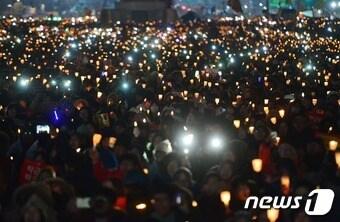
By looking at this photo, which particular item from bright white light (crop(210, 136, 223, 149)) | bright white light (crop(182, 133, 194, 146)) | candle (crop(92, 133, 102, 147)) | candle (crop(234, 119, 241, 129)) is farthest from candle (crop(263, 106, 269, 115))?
candle (crop(92, 133, 102, 147))

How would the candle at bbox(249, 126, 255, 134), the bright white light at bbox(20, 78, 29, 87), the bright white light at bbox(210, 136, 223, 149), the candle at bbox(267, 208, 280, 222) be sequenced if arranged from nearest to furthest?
A: the candle at bbox(267, 208, 280, 222), the bright white light at bbox(210, 136, 223, 149), the candle at bbox(249, 126, 255, 134), the bright white light at bbox(20, 78, 29, 87)

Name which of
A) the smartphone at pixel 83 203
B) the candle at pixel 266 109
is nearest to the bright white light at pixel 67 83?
the candle at pixel 266 109

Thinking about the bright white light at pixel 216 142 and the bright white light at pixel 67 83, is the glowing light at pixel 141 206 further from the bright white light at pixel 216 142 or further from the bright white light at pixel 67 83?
the bright white light at pixel 67 83

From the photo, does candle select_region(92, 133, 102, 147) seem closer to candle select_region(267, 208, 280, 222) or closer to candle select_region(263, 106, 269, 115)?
candle select_region(263, 106, 269, 115)

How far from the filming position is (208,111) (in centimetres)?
1434

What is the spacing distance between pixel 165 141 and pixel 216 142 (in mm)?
684

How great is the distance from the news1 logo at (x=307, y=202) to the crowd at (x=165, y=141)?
0.27 feet

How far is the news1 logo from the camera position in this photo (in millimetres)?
8223

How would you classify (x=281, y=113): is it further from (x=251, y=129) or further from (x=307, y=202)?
(x=307, y=202)

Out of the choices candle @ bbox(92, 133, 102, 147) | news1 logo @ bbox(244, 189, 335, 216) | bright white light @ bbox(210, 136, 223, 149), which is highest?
candle @ bbox(92, 133, 102, 147)

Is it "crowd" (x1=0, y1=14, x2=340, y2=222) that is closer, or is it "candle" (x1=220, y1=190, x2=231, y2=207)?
"crowd" (x1=0, y1=14, x2=340, y2=222)

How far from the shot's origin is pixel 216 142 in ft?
38.8

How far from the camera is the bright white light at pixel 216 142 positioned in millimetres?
11571

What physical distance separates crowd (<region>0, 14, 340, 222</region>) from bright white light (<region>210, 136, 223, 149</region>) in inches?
1.0
